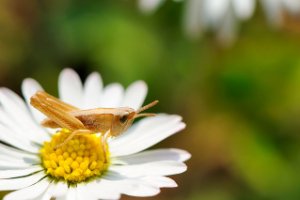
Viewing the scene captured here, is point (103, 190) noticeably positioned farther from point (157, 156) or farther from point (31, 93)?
point (31, 93)

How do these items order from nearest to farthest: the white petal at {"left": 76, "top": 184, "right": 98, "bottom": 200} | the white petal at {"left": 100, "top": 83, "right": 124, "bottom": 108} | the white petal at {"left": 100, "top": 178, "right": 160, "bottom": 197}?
1. the white petal at {"left": 100, "top": 178, "right": 160, "bottom": 197}
2. the white petal at {"left": 76, "top": 184, "right": 98, "bottom": 200}
3. the white petal at {"left": 100, "top": 83, "right": 124, "bottom": 108}

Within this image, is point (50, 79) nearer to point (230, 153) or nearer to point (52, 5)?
point (52, 5)

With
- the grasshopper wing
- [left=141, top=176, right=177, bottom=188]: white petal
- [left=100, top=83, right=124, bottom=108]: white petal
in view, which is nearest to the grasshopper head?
the grasshopper wing

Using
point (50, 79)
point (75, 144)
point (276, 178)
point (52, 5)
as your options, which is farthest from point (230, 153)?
point (75, 144)

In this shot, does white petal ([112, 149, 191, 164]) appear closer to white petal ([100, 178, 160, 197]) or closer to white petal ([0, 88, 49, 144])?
white petal ([100, 178, 160, 197])

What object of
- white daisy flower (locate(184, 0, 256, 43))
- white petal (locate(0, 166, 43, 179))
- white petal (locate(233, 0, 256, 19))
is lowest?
white petal (locate(0, 166, 43, 179))

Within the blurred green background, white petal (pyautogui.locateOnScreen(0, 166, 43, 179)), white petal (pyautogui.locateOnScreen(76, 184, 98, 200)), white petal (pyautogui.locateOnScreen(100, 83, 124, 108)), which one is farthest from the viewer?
the blurred green background
